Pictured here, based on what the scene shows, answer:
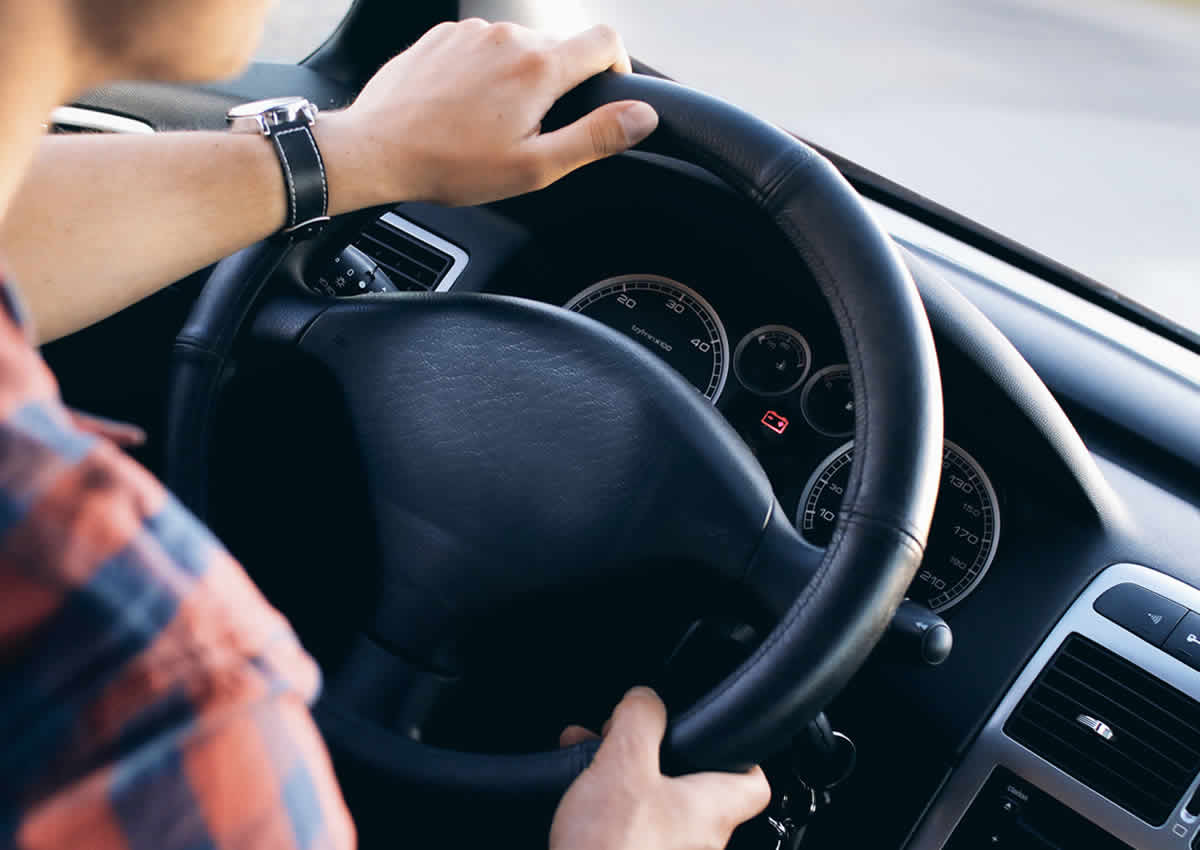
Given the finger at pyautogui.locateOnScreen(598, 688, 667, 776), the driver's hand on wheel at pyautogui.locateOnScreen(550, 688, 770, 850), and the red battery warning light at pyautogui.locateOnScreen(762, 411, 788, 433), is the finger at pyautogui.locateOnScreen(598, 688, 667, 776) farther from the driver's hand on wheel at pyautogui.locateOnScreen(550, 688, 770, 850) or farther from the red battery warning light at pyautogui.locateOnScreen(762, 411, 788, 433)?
the red battery warning light at pyautogui.locateOnScreen(762, 411, 788, 433)

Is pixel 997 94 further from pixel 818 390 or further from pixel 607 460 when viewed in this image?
pixel 607 460

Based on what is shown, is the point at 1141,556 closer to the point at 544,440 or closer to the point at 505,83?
the point at 544,440


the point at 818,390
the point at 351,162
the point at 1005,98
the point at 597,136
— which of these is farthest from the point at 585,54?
the point at 1005,98

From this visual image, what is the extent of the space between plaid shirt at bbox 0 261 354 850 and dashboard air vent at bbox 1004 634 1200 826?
0.91 m

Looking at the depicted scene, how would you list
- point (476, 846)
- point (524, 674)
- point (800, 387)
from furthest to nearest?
1. point (800, 387)
2. point (524, 674)
3. point (476, 846)

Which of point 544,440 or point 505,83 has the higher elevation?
point 505,83

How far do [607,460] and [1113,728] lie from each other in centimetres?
59

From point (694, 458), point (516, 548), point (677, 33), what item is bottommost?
point (516, 548)

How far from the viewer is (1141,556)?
1.19 meters

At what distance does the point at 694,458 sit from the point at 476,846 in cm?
35

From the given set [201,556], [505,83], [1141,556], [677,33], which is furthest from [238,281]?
[677,33]

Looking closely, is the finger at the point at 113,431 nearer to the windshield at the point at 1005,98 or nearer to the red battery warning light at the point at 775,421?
the red battery warning light at the point at 775,421

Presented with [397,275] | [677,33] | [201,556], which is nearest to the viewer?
[201,556]

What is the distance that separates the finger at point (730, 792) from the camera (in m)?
0.82
